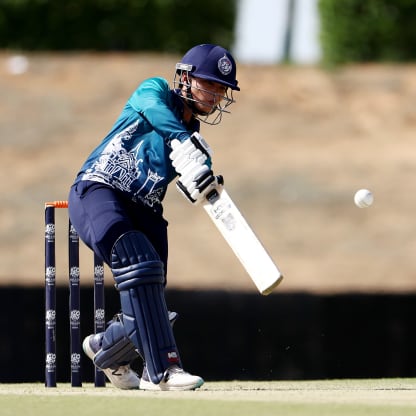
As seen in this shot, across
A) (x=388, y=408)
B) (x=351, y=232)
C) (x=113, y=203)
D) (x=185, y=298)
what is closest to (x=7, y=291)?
(x=185, y=298)

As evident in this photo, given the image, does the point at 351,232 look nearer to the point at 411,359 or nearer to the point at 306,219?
the point at 306,219

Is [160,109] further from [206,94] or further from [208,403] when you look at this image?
[208,403]

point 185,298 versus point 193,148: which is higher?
point 193,148

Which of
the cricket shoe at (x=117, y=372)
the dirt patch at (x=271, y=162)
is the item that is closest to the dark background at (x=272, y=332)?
the cricket shoe at (x=117, y=372)

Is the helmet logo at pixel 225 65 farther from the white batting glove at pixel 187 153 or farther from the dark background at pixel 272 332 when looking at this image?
the dark background at pixel 272 332

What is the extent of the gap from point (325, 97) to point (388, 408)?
2199cm

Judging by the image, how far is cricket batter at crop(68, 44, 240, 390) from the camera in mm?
5730

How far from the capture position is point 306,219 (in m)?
22.8

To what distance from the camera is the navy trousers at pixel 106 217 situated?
584 centimetres

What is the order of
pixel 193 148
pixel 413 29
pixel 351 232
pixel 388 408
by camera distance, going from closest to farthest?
pixel 388 408, pixel 193 148, pixel 351 232, pixel 413 29

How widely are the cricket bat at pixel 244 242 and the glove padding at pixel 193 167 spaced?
78 mm

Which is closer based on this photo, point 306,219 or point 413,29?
point 306,219

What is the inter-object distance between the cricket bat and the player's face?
1.70ft

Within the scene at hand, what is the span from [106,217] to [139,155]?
1.11 feet
